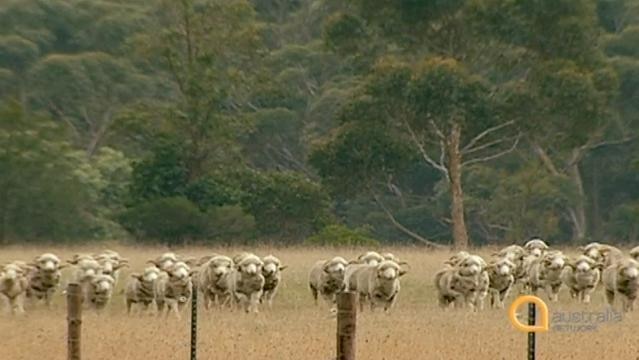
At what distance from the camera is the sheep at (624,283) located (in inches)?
1017

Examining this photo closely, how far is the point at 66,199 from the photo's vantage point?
5031cm

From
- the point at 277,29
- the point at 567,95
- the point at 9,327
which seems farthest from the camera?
the point at 277,29

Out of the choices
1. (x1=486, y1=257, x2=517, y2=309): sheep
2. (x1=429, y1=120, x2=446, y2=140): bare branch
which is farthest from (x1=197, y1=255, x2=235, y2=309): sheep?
(x1=429, y1=120, x2=446, y2=140): bare branch

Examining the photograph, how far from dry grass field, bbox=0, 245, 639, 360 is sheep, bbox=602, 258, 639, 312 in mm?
367

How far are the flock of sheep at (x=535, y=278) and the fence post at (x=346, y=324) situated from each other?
42.4 feet

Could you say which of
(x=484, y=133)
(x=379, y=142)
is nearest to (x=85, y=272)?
(x=379, y=142)

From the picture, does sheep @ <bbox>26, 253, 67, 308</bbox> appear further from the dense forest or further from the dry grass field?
the dense forest

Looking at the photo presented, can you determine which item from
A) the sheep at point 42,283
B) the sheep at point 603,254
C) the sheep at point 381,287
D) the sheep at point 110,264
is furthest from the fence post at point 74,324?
the sheep at point 603,254

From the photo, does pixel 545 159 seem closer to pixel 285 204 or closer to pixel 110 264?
pixel 285 204

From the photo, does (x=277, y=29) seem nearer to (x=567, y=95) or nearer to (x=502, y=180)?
(x=502, y=180)

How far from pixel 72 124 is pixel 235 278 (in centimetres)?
3641

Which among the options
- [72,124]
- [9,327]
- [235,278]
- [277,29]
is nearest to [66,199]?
[72,124]

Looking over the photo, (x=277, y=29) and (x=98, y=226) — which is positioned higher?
(x=277, y=29)

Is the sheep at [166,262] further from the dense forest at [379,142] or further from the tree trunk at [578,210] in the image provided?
the tree trunk at [578,210]
